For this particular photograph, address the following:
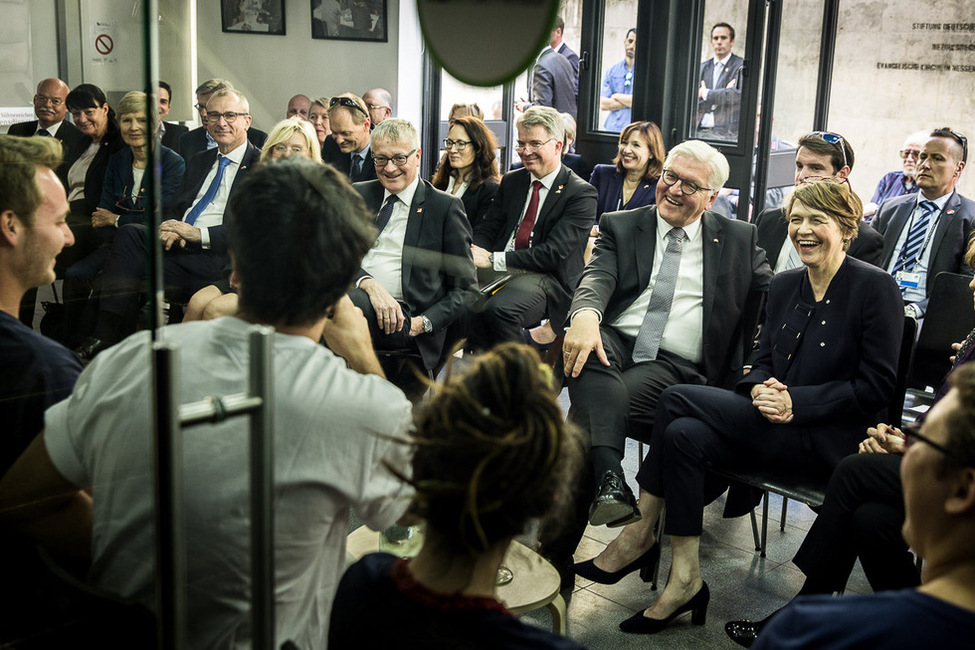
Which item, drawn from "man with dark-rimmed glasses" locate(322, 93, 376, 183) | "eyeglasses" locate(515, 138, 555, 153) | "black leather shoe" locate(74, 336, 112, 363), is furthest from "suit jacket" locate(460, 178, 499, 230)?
"black leather shoe" locate(74, 336, 112, 363)

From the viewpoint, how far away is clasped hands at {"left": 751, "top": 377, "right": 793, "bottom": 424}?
8.94ft

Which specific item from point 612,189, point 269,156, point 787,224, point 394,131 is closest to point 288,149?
point 269,156

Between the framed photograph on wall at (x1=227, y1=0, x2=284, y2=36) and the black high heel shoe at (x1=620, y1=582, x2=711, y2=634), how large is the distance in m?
1.85

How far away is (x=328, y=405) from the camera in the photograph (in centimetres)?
114

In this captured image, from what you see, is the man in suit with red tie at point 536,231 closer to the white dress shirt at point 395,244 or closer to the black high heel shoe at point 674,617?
the white dress shirt at point 395,244

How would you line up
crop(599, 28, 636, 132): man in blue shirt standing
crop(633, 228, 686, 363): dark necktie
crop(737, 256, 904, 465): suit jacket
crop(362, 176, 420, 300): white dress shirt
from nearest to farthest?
crop(362, 176, 420, 300): white dress shirt, crop(737, 256, 904, 465): suit jacket, crop(633, 228, 686, 363): dark necktie, crop(599, 28, 636, 132): man in blue shirt standing

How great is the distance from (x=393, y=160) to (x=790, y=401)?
133 centimetres

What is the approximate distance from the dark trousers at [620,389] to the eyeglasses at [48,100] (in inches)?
75.8

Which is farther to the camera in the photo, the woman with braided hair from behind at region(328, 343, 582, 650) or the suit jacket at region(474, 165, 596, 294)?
the suit jacket at region(474, 165, 596, 294)

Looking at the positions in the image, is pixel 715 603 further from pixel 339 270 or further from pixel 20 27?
pixel 20 27

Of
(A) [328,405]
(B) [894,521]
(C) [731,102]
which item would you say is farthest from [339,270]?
(C) [731,102]

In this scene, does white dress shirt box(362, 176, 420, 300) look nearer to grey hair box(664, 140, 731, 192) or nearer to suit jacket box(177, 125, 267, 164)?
suit jacket box(177, 125, 267, 164)

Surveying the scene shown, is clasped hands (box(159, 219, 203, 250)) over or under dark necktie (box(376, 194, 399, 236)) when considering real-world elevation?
over

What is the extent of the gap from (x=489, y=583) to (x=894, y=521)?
157 centimetres
